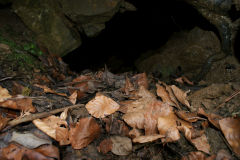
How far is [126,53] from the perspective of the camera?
238 inches

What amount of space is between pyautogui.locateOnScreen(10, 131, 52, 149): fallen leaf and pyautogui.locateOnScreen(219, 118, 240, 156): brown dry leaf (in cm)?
131

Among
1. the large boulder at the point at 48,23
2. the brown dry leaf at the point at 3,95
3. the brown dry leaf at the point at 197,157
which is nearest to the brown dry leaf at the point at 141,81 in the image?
the brown dry leaf at the point at 197,157

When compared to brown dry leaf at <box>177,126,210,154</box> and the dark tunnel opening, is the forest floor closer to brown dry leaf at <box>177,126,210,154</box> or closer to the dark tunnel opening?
brown dry leaf at <box>177,126,210,154</box>

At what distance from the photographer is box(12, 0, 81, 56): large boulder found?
10.7ft

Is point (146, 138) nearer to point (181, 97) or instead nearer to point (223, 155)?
point (223, 155)

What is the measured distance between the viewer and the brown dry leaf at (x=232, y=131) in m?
1.29

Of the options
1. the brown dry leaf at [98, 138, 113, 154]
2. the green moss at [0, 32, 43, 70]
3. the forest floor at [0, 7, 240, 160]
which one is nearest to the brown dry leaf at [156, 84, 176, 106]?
the forest floor at [0, 7, 240, 160]

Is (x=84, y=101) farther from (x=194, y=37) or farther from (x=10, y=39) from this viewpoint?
(x=194, y=37)

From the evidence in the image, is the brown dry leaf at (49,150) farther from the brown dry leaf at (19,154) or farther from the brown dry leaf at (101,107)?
the brown dry leaf at (101,107)

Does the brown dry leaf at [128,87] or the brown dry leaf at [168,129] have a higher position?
the brown dry leaf at [168,129]

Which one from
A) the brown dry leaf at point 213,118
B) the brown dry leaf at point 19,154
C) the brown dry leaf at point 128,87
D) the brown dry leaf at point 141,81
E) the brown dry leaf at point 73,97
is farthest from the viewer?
the brown dry leaf at point 141,81

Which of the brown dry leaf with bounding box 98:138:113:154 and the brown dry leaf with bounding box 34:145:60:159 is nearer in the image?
the brown dry leaf with bounding box 34:145:60:159

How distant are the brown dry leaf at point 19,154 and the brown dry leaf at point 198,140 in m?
0.96

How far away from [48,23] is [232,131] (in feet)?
11.0
